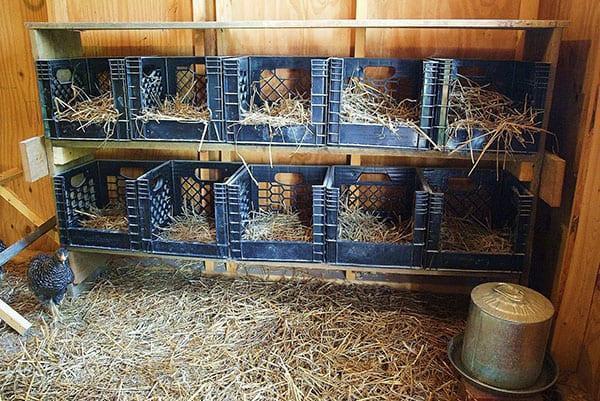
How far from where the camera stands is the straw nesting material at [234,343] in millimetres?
2205

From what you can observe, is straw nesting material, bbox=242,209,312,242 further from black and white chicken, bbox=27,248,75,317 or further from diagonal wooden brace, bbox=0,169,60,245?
diagonal wooden brace, bbox=0,169,60,245

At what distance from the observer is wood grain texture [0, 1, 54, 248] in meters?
3.02

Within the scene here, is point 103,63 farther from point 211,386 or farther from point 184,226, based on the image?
point 211,386

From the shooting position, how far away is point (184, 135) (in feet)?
8.27

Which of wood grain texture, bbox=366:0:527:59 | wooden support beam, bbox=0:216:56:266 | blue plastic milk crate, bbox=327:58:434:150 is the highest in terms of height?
wood grain texture, bbox=366:0:527:59

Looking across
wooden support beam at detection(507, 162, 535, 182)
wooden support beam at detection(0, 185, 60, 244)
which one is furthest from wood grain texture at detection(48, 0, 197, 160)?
wooden support beam at detection(507, 162, 535, 182)

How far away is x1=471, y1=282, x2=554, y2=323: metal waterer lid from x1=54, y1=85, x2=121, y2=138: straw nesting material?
6.12ft

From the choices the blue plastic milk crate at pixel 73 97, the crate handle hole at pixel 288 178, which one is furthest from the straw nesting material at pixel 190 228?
the blue plastic milk crate at pixel 73 97

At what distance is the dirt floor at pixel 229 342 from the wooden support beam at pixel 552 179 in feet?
2.62

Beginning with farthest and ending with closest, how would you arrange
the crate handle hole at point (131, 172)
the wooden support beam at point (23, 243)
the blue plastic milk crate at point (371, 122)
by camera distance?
the crate handle hole at point (131, 172)
the wooden support beam at point (23, 243)
the blue plastic milk crate at point (371, 122)

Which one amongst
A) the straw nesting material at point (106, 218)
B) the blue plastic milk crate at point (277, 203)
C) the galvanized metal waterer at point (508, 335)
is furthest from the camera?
the straw nesting material at point (106, 218)

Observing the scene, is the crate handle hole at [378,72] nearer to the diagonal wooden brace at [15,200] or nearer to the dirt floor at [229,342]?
the dirt floor at [229,342]

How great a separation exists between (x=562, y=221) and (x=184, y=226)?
191 centimetres

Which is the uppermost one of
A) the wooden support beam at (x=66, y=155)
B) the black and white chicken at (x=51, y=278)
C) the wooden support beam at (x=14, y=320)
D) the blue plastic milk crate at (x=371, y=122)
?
the blue plastic milk crate at (x=371, y=122)
